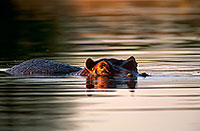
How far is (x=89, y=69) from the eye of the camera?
19547 millimetres

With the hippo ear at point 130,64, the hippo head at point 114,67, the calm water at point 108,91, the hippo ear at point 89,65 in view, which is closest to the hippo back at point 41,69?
the calm water at point 108,91

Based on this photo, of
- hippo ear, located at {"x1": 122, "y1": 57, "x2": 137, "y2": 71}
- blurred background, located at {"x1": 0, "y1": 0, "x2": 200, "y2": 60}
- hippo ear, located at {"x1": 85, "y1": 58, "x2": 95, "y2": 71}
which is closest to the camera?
hippo ear, located at {"x1": 122, "y1": 57, "x2": 137, "y2": 71}

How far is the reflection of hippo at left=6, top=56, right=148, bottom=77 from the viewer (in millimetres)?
18766

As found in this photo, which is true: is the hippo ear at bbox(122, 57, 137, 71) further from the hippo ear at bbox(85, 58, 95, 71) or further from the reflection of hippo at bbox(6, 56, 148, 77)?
the hippo ear at bbox(85, 58, 95, 71)

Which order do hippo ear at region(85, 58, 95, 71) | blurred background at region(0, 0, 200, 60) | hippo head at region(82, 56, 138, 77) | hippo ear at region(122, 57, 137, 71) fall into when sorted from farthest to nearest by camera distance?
blurred background at region(0, 0, 200, 60) < hippo ear at region(85, 58, 95, 71) < hippo ear at region(122, 57, 137, 71) < hippo head at region(82, 56, 138, 77)

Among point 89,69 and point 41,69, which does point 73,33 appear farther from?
point 89,69

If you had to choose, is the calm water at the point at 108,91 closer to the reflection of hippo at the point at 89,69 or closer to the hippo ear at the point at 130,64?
the reflection of hippo at the point at 89,69

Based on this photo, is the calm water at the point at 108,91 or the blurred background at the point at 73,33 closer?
the calm water at the point at 108,91

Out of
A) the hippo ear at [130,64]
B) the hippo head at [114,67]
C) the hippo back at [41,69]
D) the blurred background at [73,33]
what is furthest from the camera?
the blurred background at [73,33]

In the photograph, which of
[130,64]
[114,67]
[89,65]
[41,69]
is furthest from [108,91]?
[41,69]

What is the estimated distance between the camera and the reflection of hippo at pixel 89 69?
61.6ft

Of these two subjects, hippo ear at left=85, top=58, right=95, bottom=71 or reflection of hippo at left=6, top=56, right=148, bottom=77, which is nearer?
reflection of hippo at left=6, top=56, right=148, bottom=77

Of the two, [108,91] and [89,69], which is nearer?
[108,91]

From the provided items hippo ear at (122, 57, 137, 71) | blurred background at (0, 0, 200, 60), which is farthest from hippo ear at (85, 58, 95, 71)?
blurred background at (0, 0, 200, 60)
